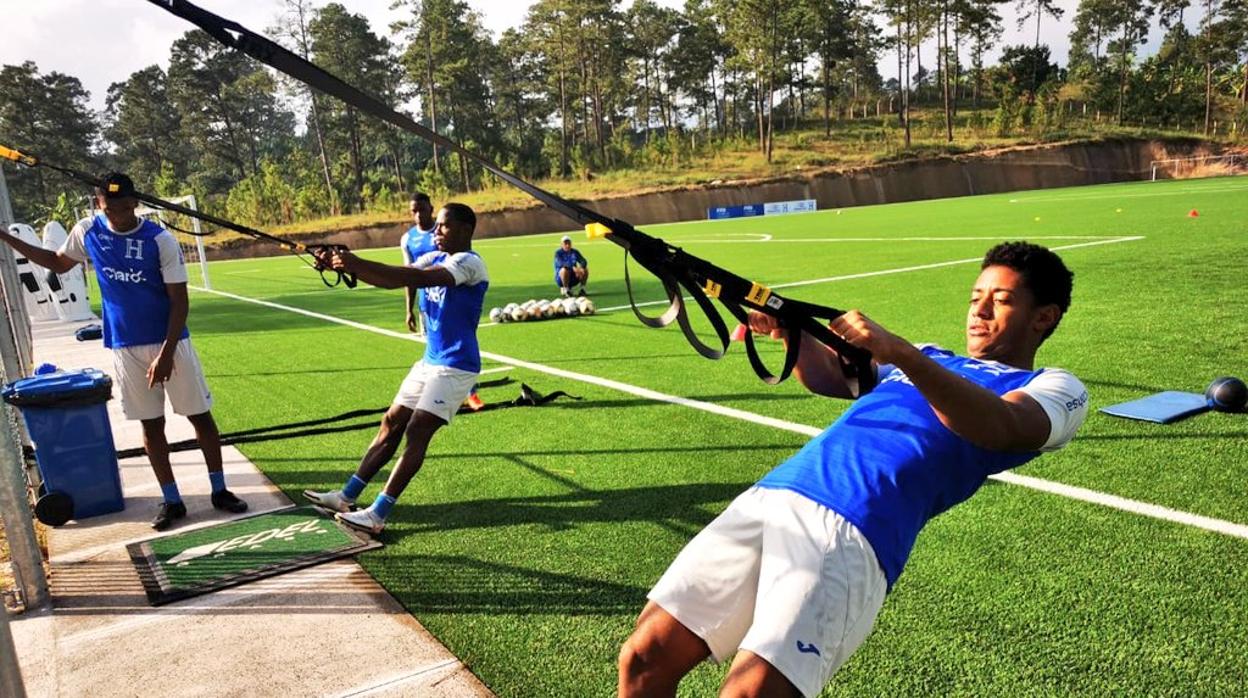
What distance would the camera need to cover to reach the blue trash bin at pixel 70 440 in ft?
17.3

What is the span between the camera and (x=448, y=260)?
493 cm

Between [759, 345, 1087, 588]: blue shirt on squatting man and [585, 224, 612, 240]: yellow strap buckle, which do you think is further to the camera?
[585, 224, 612, 240]: yellow strap buckle

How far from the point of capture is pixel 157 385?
17.1ft

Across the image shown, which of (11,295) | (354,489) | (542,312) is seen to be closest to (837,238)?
(542,312)

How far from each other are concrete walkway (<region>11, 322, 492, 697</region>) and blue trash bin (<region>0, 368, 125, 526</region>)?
Result: 0.50 meters

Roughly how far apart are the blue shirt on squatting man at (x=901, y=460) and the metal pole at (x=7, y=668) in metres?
2.30

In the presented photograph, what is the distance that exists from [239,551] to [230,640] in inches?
45.6

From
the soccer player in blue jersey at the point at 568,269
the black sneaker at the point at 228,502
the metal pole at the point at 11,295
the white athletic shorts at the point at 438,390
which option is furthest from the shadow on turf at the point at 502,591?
the soccer player in blue jersey at the point at 568,269

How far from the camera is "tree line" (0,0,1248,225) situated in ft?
214

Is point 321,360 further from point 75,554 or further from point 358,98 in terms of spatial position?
point 358,98

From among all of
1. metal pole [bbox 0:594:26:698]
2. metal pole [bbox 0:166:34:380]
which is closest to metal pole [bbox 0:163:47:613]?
metal pole [bbox 0:594:26:698]

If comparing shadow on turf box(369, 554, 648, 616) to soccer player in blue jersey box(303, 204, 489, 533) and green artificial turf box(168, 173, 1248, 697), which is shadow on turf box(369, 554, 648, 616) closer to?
green artificial turf box(168, 173, 1248, 697)

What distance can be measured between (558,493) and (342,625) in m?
1.86

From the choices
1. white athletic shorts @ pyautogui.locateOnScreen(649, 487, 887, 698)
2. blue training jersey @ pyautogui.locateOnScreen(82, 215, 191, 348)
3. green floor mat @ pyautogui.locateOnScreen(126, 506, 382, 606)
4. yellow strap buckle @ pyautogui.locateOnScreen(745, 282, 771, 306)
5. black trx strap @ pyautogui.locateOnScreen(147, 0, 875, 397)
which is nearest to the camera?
white athletic shorts @ pyautogui.locateOnScreen(649, 487, 887, 698)
